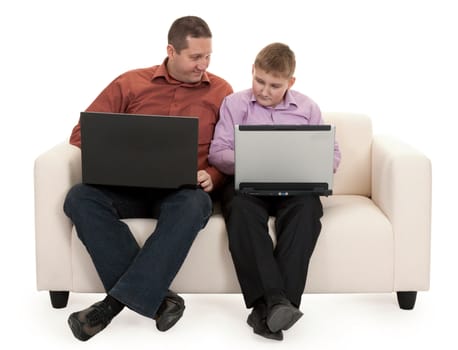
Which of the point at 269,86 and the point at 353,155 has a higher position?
the point at 269,86

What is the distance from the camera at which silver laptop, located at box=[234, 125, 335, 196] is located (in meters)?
3.62

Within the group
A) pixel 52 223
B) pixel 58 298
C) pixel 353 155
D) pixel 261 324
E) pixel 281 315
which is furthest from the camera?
pixel 353 155

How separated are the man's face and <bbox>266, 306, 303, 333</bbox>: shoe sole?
1.21m

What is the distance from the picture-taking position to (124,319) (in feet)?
12.2

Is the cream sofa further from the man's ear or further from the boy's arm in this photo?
the man's ear

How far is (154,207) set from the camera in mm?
3816

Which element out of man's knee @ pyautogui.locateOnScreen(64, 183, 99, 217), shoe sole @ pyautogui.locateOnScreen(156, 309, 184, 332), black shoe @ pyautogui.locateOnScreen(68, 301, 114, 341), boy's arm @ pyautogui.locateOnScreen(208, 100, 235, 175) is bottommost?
shoe sole @ pyautogui.locateOnScreen(156, 309, 184, 332)

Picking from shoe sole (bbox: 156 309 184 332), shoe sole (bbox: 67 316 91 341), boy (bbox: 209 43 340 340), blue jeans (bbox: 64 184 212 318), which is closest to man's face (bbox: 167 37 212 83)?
boy (bbox: 209 43 340 340)

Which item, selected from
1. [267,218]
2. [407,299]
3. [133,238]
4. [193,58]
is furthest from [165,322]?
[193,58]

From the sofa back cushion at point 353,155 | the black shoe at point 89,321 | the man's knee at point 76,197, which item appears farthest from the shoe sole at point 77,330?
the sofa back cushion at point 353,155

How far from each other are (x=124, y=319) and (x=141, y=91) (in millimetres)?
1083

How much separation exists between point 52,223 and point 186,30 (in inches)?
42.0

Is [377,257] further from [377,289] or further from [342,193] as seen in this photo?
[342,193]

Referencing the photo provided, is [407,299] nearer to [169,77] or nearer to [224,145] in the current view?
[224,145]
